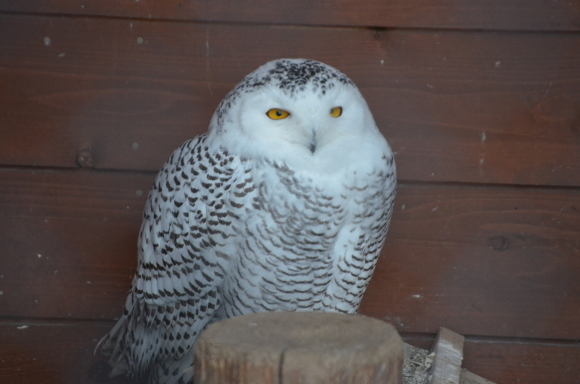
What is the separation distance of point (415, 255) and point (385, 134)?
1.53ft

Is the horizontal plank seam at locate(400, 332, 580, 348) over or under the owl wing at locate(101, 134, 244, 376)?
under

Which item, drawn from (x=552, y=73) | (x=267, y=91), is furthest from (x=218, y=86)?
(x=552, y=73)

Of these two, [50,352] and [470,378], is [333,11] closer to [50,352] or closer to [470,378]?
[470,378]

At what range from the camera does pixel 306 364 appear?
0.91 metres

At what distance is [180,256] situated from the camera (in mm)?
1813

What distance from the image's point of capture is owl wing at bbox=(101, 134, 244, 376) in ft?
5.70

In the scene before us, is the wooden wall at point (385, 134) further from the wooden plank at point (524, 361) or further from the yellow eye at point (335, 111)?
the yellow eye at point (335, 111)

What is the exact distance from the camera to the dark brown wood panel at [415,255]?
88.0 inches

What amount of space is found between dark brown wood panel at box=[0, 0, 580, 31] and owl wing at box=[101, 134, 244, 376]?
0.51m

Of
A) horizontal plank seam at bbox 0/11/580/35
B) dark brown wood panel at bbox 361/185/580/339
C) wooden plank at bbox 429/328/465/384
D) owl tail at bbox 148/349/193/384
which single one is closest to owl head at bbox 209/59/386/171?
horizontal plank seam at bbox 0/11/580/35

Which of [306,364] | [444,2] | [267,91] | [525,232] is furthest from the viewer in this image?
[525,232]

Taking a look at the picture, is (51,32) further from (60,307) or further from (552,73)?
(552,73)

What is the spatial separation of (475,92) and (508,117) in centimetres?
15

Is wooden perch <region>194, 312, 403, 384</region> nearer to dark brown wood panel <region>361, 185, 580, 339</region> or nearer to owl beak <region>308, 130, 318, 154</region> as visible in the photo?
owl beak <region>308, 130, 318, 154</region>
